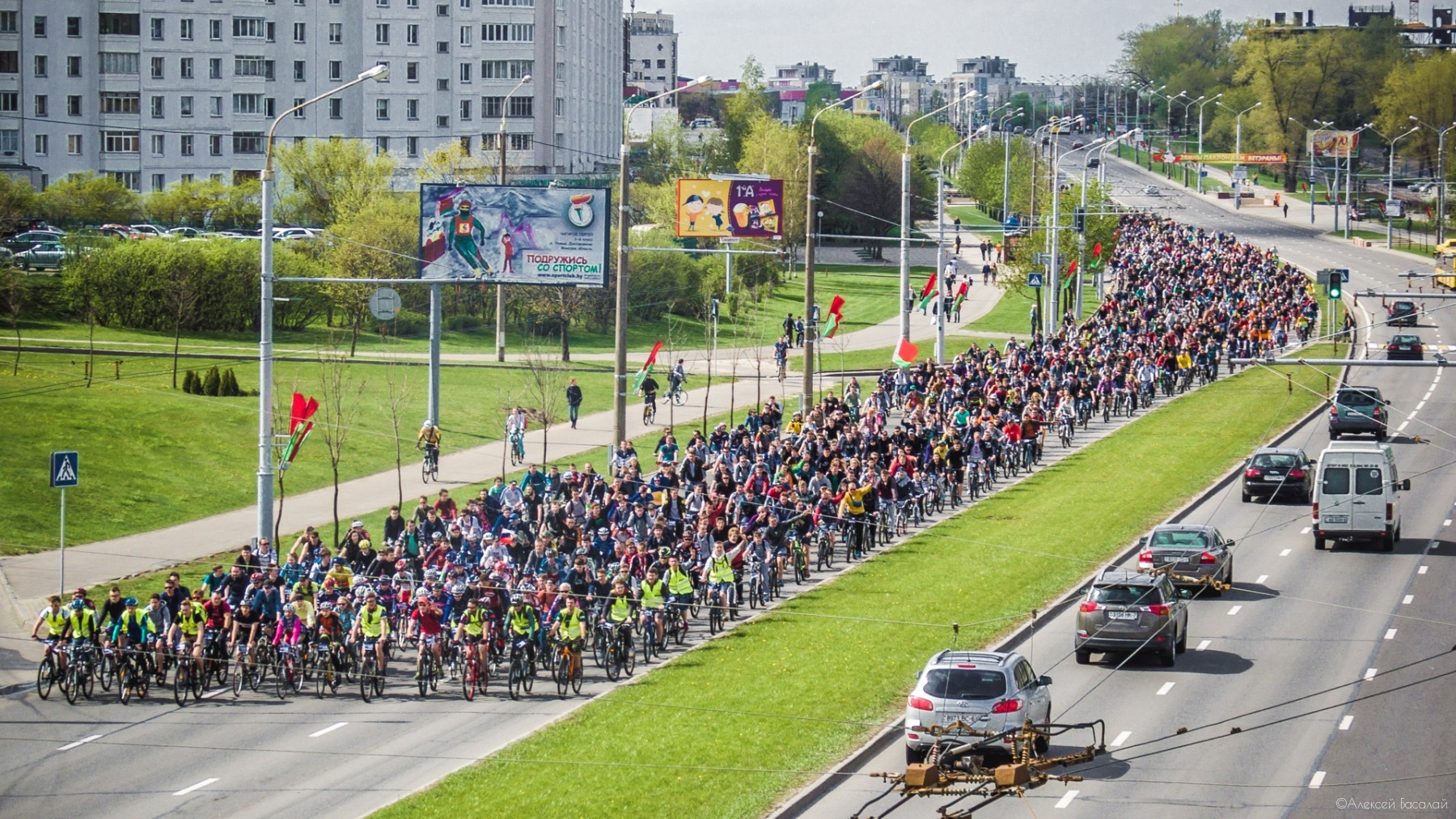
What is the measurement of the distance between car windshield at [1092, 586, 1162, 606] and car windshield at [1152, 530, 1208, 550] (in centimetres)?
592

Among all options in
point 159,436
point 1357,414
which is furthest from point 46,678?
point 1357,414

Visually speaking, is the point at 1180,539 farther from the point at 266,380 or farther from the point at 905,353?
the point at 905,353

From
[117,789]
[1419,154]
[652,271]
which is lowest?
[117,789]

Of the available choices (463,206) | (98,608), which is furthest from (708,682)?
(463,206)

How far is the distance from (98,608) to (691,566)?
34.7 feet

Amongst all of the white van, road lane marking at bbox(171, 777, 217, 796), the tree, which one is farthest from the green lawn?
the tree

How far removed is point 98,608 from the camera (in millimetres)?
30672

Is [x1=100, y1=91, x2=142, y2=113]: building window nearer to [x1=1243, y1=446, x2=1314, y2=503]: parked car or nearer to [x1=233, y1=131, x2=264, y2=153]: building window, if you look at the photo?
[x1=233, y1=131, x2=264, y2=153]: building window

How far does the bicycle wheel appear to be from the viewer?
1016 inches

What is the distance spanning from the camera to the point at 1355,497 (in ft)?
121

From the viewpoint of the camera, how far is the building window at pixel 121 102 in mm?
110500

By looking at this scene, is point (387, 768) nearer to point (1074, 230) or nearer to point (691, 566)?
point (691, 566)

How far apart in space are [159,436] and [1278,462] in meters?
29.1

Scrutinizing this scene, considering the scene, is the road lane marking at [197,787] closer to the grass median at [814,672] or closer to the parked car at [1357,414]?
the grass median at [814,672]
